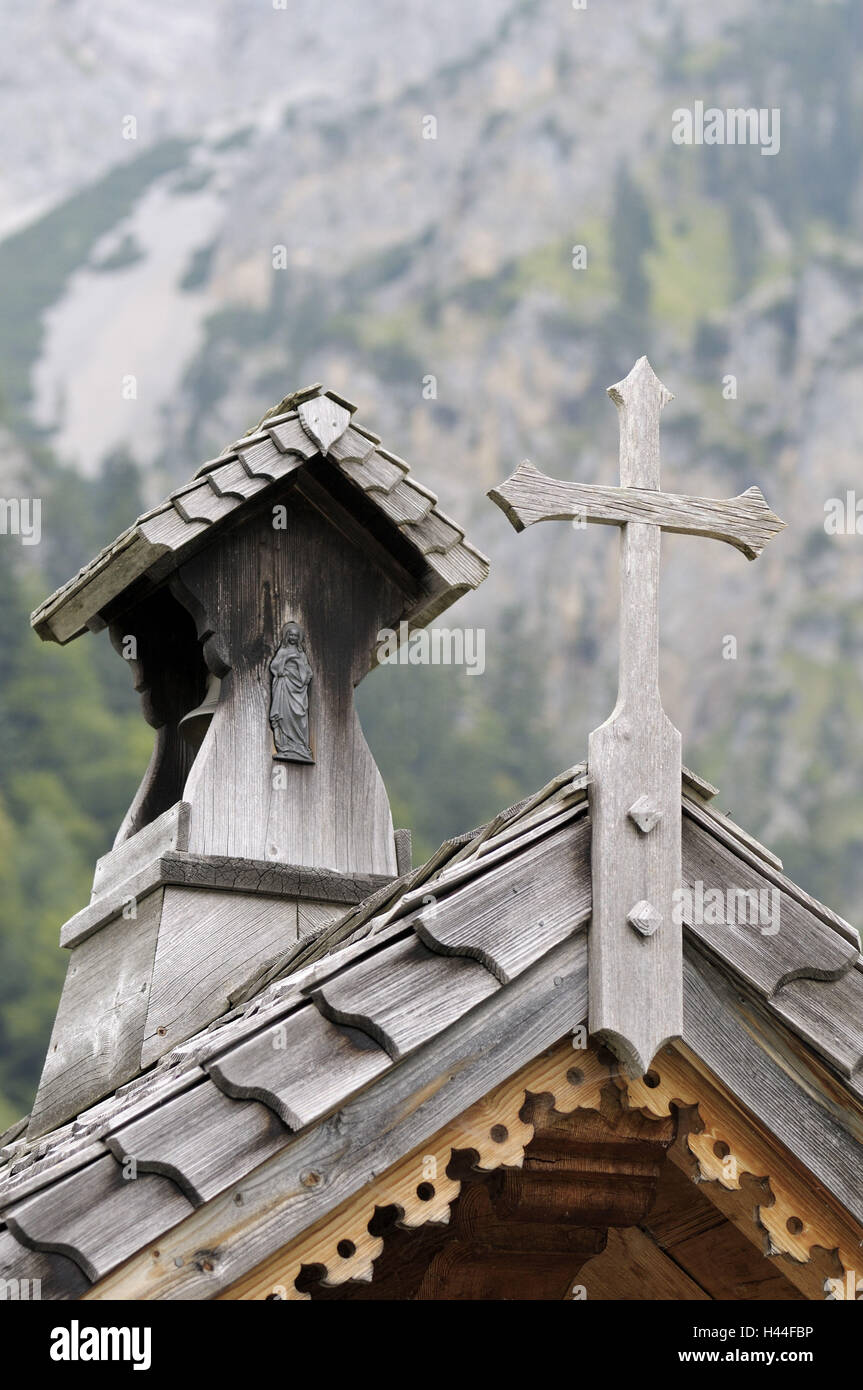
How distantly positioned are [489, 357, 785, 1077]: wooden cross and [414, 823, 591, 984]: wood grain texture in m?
0.04

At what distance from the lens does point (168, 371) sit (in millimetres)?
127125

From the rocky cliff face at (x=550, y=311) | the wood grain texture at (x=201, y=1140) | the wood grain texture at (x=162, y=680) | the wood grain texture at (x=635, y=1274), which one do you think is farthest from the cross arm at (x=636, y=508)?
the rocky cliff face at (x=550, y=311)

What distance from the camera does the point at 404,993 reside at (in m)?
4.09

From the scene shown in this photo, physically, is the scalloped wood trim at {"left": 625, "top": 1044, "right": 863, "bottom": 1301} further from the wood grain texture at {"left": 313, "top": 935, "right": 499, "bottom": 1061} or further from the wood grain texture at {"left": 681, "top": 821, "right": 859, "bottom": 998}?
the wood grain texture at {"left": 313, "top": 935, "right": 499, "bottom": 1061}

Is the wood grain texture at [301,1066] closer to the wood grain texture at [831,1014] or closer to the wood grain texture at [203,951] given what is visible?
the wood grain texture at [831,1014]

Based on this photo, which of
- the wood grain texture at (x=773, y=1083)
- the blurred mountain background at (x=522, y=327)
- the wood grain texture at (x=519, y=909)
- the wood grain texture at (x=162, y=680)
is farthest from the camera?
the blurred mountain background at (x=522, y=327)

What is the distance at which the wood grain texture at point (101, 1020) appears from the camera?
6020 mm

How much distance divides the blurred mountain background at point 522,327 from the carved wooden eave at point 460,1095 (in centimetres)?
6824

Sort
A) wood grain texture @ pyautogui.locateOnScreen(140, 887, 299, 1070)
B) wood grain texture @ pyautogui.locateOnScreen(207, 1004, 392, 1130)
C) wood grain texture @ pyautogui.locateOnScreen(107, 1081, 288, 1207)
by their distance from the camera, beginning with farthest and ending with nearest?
wood grain texture @ pyautogui.locateOnScreen(140, 887, 299, 1070) → wood grain texture @ pyautogui.locateOnScreen(207, 1004, 392, 1130) → wood grain texture @ pyautogui.locateOnScreen(107, 1081, 288, 1207)

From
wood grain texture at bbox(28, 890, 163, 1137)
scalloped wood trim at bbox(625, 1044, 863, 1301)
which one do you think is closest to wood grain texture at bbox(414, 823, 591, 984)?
scalloped wood trim at bbox(625, 1044, 863, 1301)

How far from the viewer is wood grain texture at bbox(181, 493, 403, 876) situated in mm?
6434

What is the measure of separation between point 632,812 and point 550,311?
116 meters

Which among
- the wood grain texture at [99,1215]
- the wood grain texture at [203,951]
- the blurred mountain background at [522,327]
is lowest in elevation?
the wood grain texture at [99,1215]

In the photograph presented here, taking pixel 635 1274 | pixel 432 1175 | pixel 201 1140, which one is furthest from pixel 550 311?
pixel 201 1140
